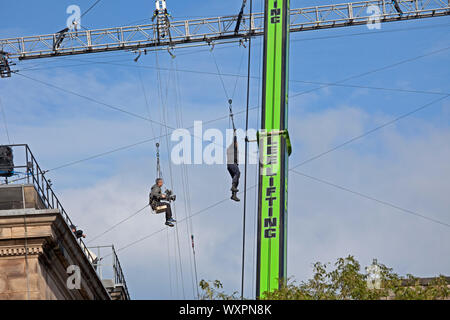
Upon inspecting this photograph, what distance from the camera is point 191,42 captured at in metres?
60.4

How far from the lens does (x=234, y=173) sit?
35.9 m

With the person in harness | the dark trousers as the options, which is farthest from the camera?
the dark trousers

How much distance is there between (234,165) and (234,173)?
0.99ft

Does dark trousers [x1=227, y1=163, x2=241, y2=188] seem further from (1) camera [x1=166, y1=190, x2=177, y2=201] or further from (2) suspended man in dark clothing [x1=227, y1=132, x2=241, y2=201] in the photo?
(1) camera [x1=166, y1=190, x2=177, y2=201]

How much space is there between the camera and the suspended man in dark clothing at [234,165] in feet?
115

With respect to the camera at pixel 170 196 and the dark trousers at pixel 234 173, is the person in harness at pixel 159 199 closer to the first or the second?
the camera at pixel 170 196

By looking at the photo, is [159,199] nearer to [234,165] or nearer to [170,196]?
[170,196]

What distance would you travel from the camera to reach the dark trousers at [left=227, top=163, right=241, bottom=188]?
117 feet

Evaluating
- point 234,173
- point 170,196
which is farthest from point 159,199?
point 234,173

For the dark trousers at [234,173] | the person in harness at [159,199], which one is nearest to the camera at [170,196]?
the person in harness at [159,199]

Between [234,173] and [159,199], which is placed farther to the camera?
[159,199]
